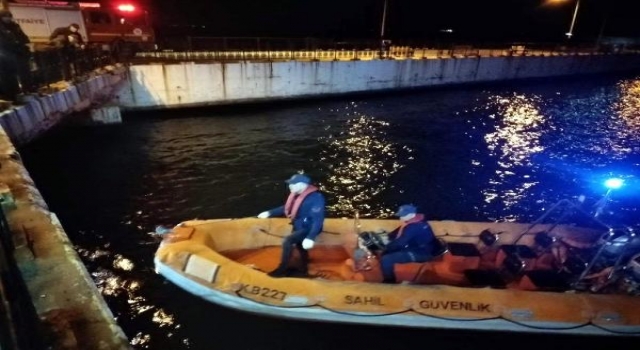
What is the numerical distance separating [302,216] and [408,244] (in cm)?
196

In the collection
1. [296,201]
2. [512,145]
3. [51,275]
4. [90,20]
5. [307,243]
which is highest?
[90,20]

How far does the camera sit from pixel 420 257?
7242 millimetres

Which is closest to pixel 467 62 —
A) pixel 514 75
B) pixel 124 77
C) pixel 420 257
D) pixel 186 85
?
pixel 514 75

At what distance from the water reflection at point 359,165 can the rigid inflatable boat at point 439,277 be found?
414 centimetres

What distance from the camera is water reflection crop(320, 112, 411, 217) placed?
42.3 ft

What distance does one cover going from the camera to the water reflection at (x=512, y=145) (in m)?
14.1

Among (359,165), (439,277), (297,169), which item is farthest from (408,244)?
(359,165)

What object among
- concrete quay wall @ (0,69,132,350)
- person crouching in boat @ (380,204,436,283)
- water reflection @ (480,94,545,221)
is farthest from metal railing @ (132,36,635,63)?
person crouching in boat @ (380,204,436,283)

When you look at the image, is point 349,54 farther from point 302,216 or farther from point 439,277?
point 439,277

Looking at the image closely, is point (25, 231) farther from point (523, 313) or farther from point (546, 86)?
point (546, 86)

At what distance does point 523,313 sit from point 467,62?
102ft

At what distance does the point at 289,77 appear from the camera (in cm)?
2584

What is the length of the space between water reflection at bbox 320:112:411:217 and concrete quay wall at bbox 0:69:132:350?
25.8 ft

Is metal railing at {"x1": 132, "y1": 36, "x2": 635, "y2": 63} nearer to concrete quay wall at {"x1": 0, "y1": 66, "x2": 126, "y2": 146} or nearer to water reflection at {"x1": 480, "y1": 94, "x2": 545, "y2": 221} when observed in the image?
concrete quay wall at {"x1": 0, "y1": 66, "x2": 126, "y2": 146}
